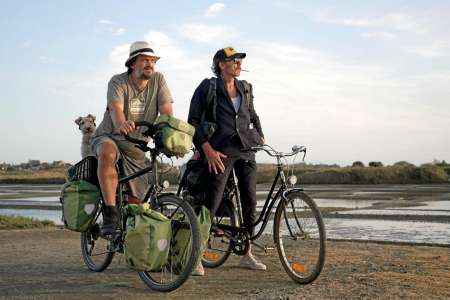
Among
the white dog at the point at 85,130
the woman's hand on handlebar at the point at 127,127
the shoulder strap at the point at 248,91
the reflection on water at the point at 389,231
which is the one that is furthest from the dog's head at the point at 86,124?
the woman's hand on handlebar at the point at 127,127

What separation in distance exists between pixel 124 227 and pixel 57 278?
0.92 m

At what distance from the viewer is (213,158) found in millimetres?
6070

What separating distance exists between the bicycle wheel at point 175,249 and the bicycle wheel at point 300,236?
1.00 meters

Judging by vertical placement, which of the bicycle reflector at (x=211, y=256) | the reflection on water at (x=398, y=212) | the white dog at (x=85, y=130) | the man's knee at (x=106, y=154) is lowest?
the bicycle reflector at (x=211, y=256)

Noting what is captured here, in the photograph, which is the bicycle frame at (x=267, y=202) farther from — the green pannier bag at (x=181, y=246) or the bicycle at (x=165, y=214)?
the bicycle at (x=165, y=214)

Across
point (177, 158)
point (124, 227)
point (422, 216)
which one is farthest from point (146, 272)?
point (422, 216)

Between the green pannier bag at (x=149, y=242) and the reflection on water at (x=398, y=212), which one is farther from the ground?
the green pannier bag at (x=149, y=242)

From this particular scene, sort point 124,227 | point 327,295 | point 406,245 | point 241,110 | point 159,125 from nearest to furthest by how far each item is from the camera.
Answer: point 327,295 < point 159,125 < point 124,227 < point 241,110 < point 406,245

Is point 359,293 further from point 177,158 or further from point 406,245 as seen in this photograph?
point 406,245

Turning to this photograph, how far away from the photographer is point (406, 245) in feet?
27.1

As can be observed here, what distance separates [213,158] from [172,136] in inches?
32.7

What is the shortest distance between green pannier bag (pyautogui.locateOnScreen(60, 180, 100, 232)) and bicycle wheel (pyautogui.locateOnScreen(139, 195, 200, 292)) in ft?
3.18

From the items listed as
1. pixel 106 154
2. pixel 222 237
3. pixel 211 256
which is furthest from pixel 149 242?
pixel 211 256

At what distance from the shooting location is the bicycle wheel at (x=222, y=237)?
6.32 m
